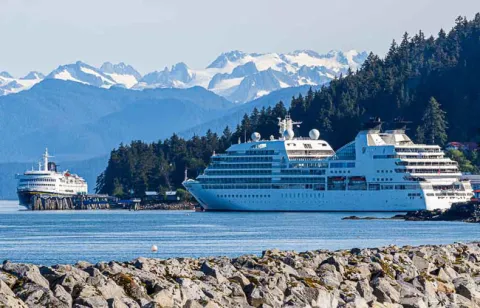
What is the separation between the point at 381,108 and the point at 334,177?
181 ft

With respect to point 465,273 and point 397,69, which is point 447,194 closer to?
point 397,69

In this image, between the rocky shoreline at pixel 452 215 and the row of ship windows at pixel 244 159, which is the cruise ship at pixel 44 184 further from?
the rocky shoreline at pixel 452 215

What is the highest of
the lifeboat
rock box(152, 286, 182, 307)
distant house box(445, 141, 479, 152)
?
→ distant house box(445, 141, 479, 152)

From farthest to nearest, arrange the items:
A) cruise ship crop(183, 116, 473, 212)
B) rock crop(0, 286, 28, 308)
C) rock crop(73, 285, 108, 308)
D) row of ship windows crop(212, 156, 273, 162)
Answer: row of ship windows crop(212, 156, 273, 162)
cruise ship crop(183, 116, 473, 212)
rock crop(73, 285, 108, 308)
rock crop(0, 286, 28, 308)

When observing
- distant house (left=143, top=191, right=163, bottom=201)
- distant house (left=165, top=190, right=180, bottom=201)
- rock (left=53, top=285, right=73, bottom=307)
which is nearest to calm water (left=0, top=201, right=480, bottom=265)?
rock (left=53, top=285, right=73, bottom=307)

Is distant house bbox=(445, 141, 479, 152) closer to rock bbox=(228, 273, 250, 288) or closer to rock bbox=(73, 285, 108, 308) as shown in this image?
rock bbox=(228, 273, 250, 288)

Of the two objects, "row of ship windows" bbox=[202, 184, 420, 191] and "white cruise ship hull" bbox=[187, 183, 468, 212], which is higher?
"row of ship windows" bbox=[202, 184, 420, 191]

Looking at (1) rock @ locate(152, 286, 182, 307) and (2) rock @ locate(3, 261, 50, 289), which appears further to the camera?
(2) rock @ locate(3, 261, 50, 289)

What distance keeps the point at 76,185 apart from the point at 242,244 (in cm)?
13684

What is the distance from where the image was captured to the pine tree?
162m

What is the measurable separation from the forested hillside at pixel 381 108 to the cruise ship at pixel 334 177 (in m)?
34.1

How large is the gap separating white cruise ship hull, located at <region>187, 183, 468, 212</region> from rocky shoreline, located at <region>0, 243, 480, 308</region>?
3263 inches

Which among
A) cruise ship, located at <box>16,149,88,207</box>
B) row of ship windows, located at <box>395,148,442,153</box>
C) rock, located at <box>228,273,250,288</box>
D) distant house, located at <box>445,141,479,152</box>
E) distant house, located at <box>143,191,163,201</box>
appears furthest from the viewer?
cruise ship, located at <box>16,149,88,207</box>

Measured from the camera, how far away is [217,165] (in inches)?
5079
